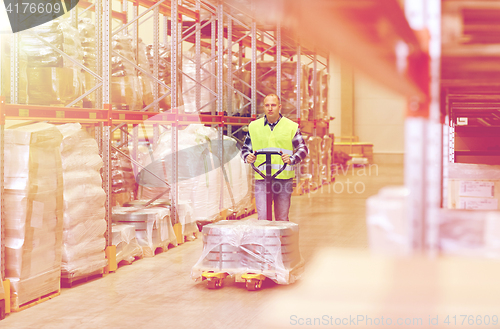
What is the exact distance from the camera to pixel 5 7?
4715 mm

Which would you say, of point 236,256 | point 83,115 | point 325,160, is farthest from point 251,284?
point 325,160

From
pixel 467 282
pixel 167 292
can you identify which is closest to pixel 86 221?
pixel 167 292

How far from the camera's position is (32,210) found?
4672mm

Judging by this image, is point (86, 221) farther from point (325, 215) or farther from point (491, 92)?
point (325, 215)

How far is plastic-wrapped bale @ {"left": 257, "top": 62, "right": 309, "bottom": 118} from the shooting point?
1261 cm

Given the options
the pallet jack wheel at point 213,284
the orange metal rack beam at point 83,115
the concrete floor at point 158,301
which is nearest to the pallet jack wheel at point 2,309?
the concrete floor at point 158,301

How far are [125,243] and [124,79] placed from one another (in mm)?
2013

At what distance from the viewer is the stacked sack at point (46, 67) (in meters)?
5.29

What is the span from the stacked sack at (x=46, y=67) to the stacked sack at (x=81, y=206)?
0.35m

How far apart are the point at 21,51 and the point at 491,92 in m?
4.25

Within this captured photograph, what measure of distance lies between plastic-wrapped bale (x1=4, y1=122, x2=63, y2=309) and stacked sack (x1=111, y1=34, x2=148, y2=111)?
199 cm

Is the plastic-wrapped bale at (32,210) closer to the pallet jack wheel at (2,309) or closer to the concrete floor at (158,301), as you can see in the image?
the pallet jack wheel at (2,309)

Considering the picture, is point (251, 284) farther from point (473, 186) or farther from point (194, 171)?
point (194, 171)

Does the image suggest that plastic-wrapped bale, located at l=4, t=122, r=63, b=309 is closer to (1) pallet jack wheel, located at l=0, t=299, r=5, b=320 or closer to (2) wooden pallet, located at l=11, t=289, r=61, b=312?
(2) wooden pallet, located at l=11, t=289, r=61, b=312
